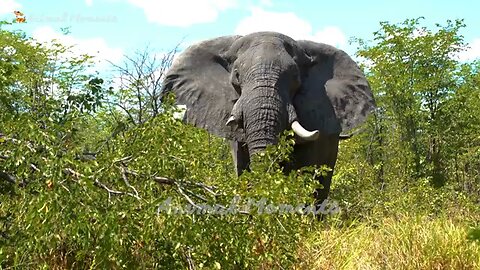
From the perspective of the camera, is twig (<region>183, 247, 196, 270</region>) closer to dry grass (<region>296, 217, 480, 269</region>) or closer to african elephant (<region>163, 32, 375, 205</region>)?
dry grass (<region>296, 217, 480, 269</region>)

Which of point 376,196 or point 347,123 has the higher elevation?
point 347,123

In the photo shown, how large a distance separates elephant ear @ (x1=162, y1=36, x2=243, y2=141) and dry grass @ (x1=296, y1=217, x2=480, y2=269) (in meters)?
2.83

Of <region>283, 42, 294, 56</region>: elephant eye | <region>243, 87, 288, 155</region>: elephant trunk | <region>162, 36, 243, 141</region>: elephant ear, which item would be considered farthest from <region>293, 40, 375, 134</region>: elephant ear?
<region>162, 36, 243, 141</region>: elephant ear

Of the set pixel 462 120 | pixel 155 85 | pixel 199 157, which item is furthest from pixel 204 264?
pixel 462 120

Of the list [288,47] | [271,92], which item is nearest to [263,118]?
[271,92]

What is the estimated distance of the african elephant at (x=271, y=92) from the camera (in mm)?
7832

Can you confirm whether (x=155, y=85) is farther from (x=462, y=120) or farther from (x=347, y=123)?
(x=347, y=123)

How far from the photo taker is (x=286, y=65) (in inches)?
325

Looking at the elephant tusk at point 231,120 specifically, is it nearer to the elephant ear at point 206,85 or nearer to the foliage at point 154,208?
the elephant ear at point 206,85

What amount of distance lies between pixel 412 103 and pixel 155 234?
1537 cm

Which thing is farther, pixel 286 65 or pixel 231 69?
pixel 231 69

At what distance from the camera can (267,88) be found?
7852 mm

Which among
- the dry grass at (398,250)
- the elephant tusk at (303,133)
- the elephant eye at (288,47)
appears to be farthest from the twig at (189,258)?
the elephant eye at (288,47)

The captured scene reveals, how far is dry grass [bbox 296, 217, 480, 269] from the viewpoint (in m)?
5.47
